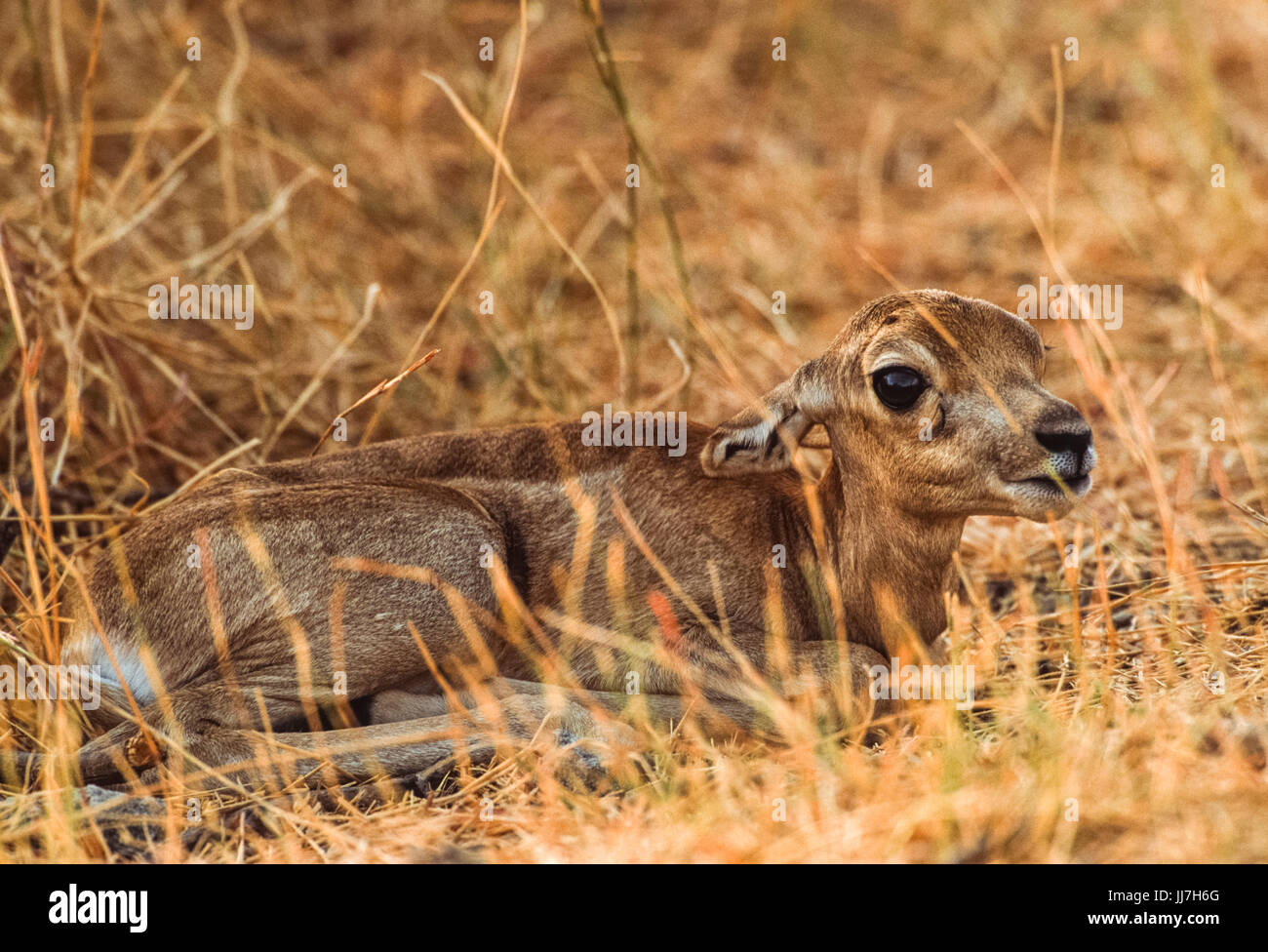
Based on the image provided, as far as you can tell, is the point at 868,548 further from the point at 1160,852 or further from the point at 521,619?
the point at 1160,852

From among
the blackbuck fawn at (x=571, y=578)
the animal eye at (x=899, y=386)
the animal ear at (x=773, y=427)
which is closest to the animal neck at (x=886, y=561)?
the blackbuck fawn at (x=571, y=578)

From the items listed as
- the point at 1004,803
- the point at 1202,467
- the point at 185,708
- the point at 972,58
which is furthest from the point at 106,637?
the point at 972,58

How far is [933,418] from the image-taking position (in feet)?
14.9

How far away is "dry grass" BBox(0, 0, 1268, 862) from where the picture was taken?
13.6ft

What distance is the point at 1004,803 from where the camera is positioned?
3727mm

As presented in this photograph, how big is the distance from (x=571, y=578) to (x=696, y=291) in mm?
4662

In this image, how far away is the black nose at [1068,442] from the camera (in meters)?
4.30

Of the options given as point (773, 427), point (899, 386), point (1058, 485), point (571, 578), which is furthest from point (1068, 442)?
point (571, 578)

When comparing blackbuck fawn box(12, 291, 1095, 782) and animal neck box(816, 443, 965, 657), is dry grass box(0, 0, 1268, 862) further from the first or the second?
animal neck box(816, 443, 965, 657)

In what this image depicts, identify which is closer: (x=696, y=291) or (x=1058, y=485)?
(x=1058, y=485)

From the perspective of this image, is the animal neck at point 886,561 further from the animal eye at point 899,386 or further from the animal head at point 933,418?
the animal eye at point 899,386

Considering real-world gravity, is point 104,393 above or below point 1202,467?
above

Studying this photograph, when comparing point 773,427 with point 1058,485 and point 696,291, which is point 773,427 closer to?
point 1058,485
